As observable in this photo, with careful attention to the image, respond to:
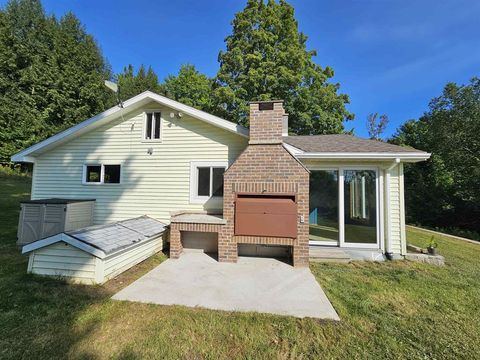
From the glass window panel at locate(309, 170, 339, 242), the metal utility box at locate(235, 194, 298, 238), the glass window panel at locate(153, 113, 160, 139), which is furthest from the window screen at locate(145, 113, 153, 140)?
the glass window panel at locate(309, 170, 339, 242)

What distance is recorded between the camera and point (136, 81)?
93.2ft

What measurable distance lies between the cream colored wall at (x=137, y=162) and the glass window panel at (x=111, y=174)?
18 centimetres

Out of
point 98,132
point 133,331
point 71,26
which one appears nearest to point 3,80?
point 71,26

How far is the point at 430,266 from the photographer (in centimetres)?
575

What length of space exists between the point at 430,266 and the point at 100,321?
22.9 ft

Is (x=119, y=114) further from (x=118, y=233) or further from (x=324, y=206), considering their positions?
(x=324, y=206)

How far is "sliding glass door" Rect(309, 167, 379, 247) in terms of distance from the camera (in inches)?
255

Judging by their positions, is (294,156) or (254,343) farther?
(294,156)

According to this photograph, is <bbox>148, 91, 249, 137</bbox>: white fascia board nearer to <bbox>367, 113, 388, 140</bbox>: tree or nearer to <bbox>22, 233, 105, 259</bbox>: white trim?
<bbox>22, 233, 105, 259</bbox>: white trim

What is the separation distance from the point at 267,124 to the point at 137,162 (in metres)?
4.49

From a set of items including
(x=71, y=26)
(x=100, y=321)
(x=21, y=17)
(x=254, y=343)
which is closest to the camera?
(x=254, y=343)

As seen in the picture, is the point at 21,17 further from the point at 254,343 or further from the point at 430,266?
the point at 430,266

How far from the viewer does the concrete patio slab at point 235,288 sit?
366 cm

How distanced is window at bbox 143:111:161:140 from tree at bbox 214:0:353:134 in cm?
983
